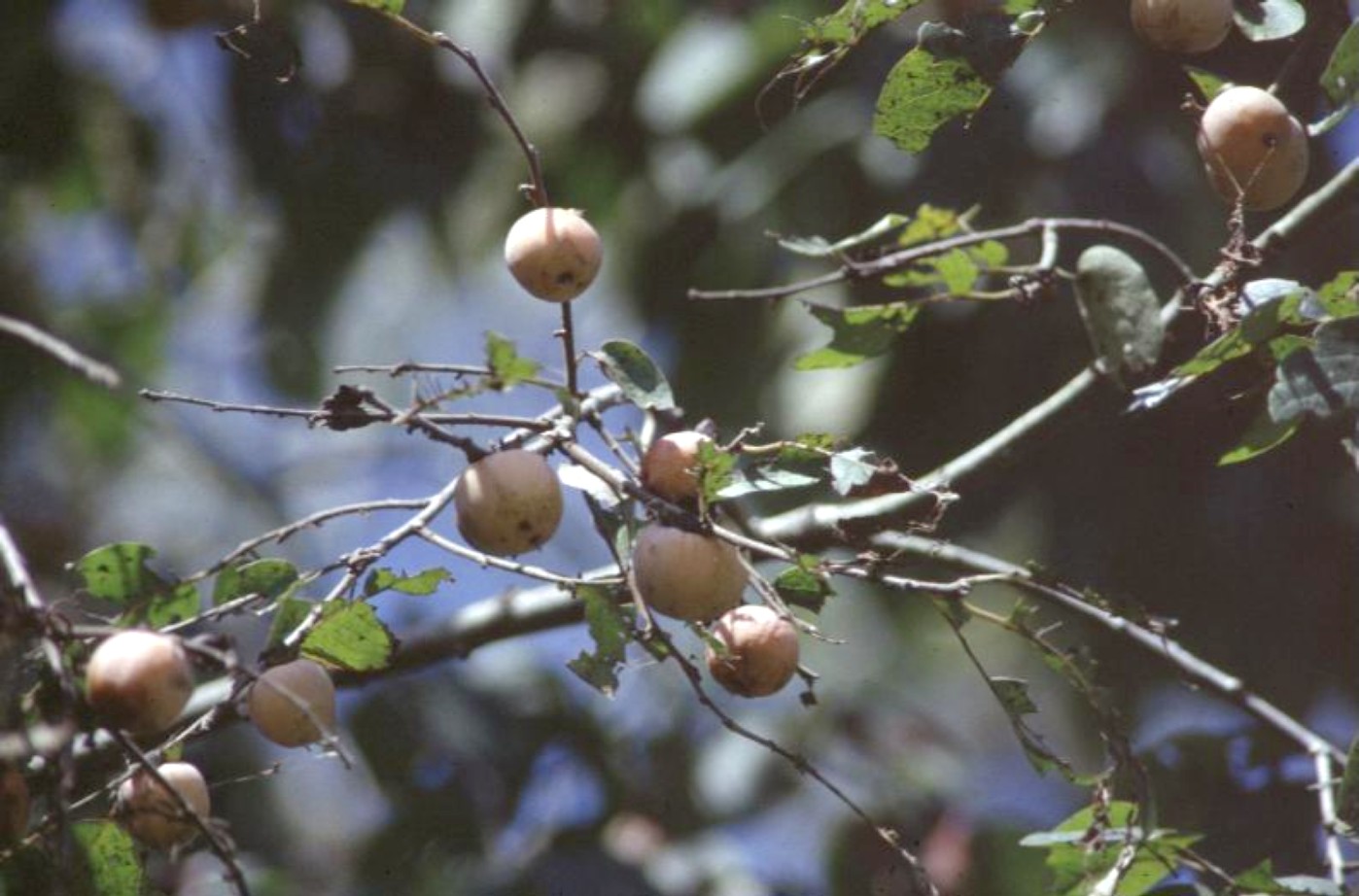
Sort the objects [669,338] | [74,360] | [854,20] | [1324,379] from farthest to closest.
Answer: [669,338] < [854,20] < [1324,379] < [74,360]

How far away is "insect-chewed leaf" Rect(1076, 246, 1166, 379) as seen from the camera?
0.77 meters

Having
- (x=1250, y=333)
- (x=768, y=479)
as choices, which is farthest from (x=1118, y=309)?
(x=768, y=479)

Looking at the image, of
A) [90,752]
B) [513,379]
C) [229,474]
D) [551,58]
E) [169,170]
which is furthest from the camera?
[229,474]

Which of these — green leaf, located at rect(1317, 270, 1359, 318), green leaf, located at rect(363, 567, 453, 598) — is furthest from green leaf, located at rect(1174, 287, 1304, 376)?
green leaf, located at rect(363, 567, 453, 598)

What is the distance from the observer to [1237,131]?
0.90 m

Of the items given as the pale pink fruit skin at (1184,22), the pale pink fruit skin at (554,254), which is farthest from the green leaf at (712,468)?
the pale pink fruit skin at (1184,22)

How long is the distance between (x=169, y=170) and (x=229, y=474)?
0.46m

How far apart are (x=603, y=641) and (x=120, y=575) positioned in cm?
23

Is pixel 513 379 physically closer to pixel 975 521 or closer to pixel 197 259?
pixel 975 521

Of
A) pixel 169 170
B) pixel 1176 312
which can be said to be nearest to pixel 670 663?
pixel 169 170

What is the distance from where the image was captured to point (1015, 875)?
1.72m

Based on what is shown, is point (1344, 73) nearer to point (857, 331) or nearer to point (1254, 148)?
point (1254, 148)

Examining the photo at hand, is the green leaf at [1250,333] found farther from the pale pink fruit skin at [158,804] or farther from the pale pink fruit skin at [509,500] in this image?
the pale pink fruit skin at [158,804]

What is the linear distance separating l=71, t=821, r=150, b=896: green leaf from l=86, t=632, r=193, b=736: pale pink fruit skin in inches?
5.6
